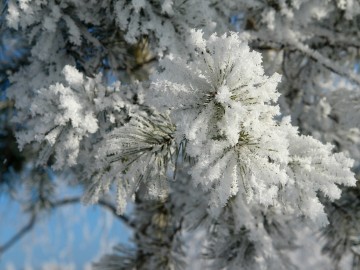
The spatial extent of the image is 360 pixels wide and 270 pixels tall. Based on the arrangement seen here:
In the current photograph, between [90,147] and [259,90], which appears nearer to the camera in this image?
[259,90]

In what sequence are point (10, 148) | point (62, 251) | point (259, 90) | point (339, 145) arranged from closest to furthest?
point (259, 90) → point (339, 145) → point (10, 148) → point (62, 251)

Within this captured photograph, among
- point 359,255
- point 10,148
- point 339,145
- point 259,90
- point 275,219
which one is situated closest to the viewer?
point 259,90

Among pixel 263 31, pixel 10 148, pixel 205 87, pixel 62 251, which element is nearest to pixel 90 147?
pixel 205 87

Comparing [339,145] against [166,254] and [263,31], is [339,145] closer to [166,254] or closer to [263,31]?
[263,31]

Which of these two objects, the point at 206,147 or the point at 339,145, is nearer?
the point at 206,147

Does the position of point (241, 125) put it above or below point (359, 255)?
below

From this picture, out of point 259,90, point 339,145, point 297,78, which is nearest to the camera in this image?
point 259,90

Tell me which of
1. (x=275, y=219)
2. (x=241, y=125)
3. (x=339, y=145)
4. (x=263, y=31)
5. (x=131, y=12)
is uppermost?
(x=263, y=31)

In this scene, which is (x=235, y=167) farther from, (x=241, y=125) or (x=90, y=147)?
(x=90, y=147)

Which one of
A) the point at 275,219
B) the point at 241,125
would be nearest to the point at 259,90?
the point at 241,125
